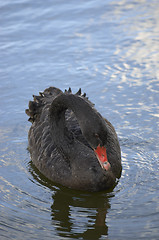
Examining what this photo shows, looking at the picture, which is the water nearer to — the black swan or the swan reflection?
the swan reflection

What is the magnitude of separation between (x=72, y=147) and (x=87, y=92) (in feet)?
7.32

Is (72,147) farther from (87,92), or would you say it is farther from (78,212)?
(87,92)

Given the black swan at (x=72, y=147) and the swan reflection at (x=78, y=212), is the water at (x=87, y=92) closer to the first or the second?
the swan reflection at (x=78, y=212)

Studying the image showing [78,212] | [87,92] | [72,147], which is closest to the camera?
[78,212]

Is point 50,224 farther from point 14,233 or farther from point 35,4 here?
point 35,4

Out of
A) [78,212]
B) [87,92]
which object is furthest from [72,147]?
[87,92]

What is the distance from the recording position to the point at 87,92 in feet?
29.2

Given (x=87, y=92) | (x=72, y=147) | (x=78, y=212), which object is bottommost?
(x=78, y=212)

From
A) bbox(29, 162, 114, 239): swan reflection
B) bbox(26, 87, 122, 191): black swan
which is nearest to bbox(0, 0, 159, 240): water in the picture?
bbox(29, 162, 114, 239): swan reflection

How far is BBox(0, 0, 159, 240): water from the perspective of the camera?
19.4ft

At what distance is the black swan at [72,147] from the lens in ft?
19.4

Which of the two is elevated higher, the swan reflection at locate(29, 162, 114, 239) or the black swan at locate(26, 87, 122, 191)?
the black swan at locate(26, 87, 122, 191)

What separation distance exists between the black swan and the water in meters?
0.16

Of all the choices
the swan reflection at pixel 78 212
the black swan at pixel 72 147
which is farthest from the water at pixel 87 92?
the black swan at pixel 72 147
